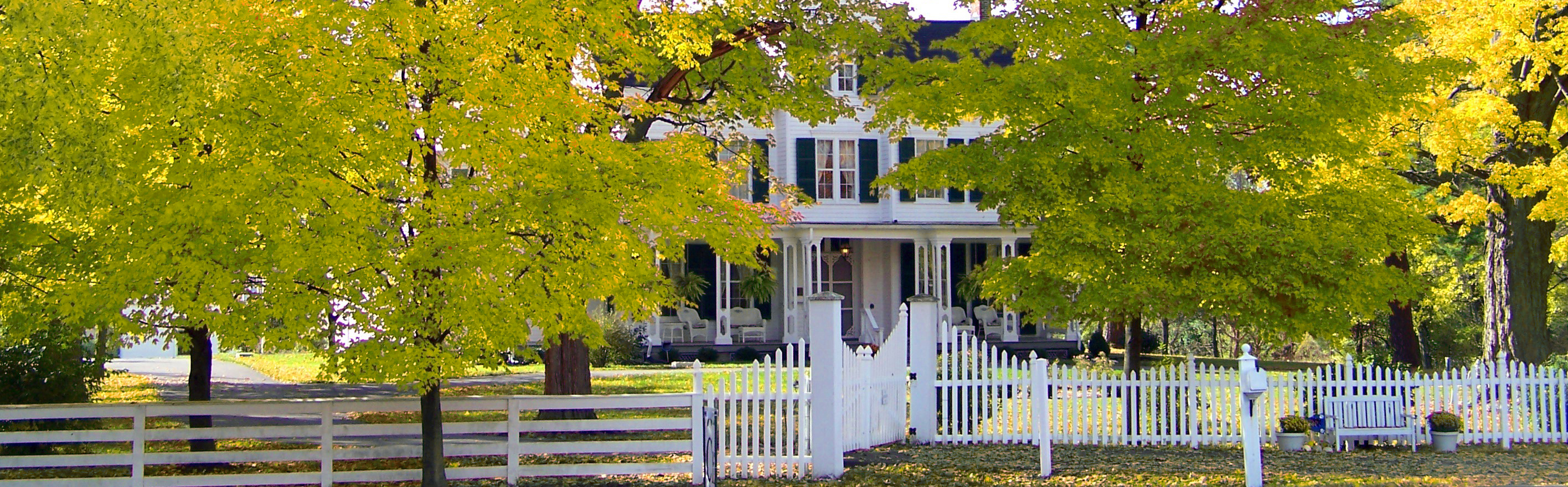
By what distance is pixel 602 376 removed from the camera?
2089 centimetres

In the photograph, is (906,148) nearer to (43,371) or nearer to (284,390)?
(284,390)

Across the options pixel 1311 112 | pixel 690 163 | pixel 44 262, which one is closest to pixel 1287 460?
pixel 1311 112

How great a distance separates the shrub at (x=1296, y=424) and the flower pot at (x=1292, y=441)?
0.03 metres

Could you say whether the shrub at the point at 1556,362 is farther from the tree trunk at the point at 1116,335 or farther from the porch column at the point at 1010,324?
the tree trunk at the point at 1116,335

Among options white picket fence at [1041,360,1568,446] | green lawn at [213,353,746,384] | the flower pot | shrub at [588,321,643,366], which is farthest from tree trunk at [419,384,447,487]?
shrub at [588,321,643,366]

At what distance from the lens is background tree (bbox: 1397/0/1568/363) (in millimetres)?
16406

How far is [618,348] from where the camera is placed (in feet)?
82.4

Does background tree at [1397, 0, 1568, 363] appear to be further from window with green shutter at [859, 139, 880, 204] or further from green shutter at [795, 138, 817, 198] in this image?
green shutter at [795, 138, 817, 198]

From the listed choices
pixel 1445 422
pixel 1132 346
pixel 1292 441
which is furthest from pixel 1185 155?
pixel 1445 422

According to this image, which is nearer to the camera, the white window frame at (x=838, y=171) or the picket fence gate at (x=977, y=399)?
the picket fence gate at (x=977, y=399)

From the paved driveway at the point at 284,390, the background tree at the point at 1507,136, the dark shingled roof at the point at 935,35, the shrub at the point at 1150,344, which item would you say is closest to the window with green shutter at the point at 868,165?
the dark shingled roof at the point at 935,35

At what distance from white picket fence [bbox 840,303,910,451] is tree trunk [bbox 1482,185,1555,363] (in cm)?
980

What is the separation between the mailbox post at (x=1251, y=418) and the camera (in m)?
10.2

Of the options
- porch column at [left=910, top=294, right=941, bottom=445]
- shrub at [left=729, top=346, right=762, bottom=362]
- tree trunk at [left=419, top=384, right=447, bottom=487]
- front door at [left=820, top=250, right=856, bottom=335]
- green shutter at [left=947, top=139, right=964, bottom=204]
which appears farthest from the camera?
front door at [left=820, top=250, right=856, bottom=335]
